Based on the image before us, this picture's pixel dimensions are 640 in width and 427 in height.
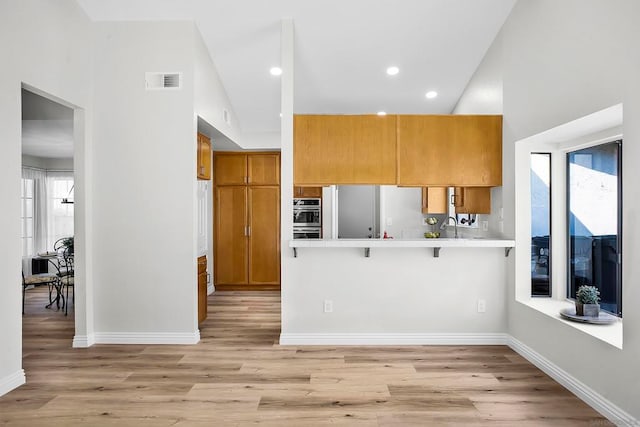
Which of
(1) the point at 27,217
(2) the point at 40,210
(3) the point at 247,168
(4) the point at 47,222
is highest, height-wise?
(3) the point at 247,168

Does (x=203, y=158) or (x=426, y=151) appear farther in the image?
(x=203, y=158)

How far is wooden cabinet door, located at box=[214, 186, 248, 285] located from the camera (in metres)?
6.73

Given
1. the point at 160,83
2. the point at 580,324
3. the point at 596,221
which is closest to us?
the point at 580,324

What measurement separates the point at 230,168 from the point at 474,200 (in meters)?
3.89

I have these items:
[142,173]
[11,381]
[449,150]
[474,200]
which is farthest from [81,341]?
[474,200]

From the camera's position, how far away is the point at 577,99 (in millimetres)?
2846

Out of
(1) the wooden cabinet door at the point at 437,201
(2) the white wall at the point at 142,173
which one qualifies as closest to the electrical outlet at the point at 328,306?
(2) the white wall at the point at 142,173

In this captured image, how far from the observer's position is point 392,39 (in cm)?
434

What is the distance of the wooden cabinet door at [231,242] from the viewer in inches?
265

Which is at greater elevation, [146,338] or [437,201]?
[437,201]

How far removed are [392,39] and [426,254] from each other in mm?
2238

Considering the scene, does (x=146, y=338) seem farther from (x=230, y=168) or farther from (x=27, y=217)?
(x=27, y=217)

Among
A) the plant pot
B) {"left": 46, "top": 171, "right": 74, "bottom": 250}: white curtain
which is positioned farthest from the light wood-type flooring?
{"left": 46, "top": 171, "right": 74, "bottom": 250}: white curtain

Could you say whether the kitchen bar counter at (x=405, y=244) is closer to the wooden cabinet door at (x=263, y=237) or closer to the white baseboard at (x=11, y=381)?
the white baseboard at (x=11, y=381)
